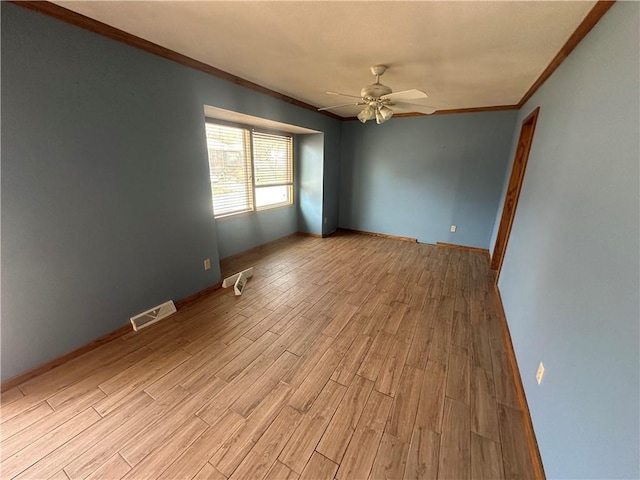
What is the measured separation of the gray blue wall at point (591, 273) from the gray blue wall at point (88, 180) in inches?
110

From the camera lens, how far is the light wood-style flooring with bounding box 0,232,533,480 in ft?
4.22

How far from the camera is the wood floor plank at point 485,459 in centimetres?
125

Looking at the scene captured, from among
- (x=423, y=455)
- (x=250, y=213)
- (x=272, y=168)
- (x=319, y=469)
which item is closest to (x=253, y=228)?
(x=250, y=213)

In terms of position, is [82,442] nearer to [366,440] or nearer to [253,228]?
[366,440]

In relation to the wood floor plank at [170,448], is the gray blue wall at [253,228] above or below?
above

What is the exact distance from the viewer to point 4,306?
158cm

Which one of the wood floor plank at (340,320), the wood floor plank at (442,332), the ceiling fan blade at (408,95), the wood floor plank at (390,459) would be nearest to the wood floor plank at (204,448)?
the wood floor plank at (390,459)

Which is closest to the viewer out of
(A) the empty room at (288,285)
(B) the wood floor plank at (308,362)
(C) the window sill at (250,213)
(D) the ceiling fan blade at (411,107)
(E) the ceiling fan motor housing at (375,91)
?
(A) the empty room at (288,285)

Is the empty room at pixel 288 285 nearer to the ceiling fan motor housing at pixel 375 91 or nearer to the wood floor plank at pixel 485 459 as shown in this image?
the wood floor plank at pixel 485 459

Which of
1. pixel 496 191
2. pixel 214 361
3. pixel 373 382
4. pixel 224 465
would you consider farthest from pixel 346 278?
pixel 496 191

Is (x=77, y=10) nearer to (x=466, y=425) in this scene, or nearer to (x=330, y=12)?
(x=330, y=12)

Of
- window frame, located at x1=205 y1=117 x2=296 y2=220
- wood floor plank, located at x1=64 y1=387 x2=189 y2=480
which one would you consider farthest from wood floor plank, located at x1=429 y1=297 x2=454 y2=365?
window frame, located at x1=205 y1=117 x2=296 y2=220

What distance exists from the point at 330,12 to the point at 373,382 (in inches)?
91.5

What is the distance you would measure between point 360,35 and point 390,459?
8.29ft
